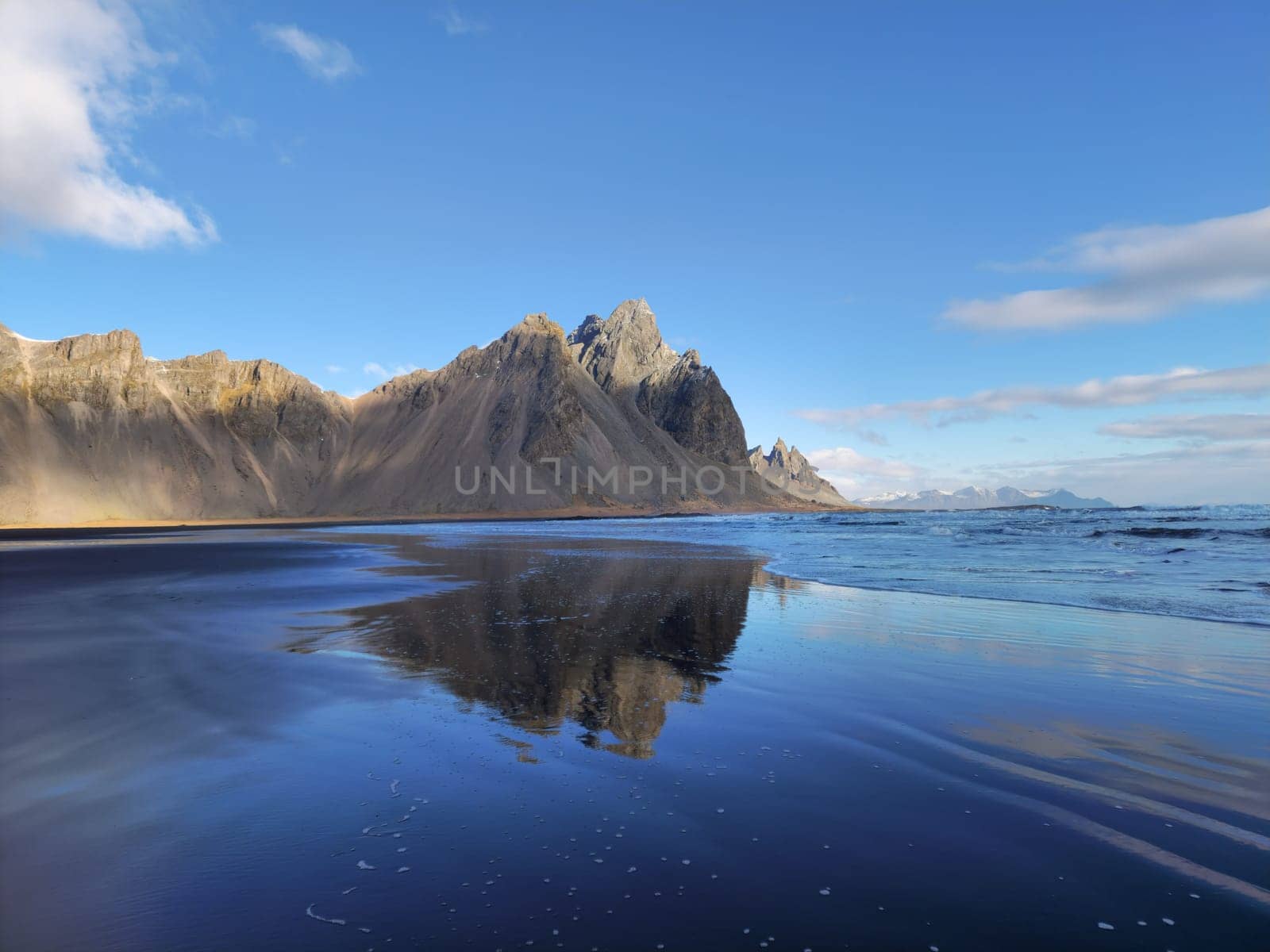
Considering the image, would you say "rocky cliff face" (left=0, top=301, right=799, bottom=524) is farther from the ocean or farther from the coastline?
the ocean

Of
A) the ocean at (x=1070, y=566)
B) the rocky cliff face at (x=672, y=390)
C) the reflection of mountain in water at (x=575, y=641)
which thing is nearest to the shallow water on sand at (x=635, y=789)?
the reflection of mountain in water at (x=575, y=641)

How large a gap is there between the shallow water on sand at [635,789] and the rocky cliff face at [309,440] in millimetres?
95083

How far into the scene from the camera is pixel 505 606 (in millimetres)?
15312

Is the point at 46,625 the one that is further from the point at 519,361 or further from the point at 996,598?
the point at 519,361

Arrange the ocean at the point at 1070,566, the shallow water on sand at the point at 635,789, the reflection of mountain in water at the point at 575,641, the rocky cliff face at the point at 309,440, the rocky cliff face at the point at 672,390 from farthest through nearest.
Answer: the rocky cliff face at the point at 672,390
the rocky cliff face at the point at 309,440
the ocean at the point at 1070,566
the reflection of mountain in water at the point at 575,641
the shallow water on sand at the point at 635,789

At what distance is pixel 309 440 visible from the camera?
382 ft

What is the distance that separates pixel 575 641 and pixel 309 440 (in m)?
120

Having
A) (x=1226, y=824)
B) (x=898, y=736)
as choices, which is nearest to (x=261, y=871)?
(x=898, y=736)

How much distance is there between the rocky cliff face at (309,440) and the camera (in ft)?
289

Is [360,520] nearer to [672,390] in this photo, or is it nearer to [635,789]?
[635,789]

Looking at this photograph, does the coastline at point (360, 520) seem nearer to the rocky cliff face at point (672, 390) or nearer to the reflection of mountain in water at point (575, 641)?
the rocky cliff face at point (672, 390)

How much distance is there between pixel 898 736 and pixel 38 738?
895cm

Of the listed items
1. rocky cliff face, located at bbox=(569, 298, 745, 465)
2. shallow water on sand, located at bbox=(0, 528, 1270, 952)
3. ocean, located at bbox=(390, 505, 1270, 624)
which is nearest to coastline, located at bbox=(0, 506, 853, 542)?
rocky cliff face, located at bbox=(569, 298, 745, 465)

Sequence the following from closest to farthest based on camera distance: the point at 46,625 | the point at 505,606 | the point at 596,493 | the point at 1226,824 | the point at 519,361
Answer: the point at 1226,824, the point at 46,625, the point at 505,606, the point at 596,493, the point at 519,361
